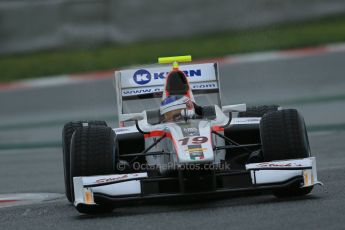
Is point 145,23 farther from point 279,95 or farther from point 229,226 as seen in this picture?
point 229,226

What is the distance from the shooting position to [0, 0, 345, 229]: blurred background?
15.1 meters

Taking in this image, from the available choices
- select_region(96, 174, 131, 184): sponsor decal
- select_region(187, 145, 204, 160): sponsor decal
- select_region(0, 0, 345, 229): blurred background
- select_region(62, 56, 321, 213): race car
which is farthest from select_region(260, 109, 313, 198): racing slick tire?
select_region(0, 0, 345, 229): blurred background

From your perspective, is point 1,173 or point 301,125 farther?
point 1,173

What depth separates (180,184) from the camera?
766 cm

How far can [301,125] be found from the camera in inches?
319

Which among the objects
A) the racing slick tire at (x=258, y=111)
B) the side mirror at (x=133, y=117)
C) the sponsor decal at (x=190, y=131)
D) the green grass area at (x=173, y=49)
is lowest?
the sponsor decal at (x=190, y=131)

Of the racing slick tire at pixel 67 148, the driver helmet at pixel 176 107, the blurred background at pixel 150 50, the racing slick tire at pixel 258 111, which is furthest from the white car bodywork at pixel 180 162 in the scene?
the blurred background at pixel 150 50

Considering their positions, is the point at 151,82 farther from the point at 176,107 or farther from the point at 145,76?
the point at 176,107

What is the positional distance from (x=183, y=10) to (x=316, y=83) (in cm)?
431

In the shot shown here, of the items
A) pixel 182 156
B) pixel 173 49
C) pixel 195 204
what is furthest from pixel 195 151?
pixel 173 49

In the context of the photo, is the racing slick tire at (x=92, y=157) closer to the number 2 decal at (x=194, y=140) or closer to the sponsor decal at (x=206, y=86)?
the number 2 decal at (x=194, y=140)

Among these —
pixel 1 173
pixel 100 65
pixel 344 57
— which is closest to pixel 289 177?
pixel 1 173

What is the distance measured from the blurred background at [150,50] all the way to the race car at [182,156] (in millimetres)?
4684

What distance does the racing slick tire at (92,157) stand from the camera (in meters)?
7.86
